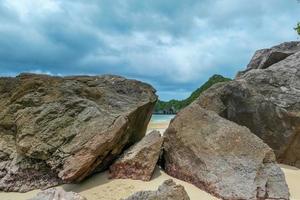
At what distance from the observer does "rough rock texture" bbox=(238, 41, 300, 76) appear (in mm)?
15047

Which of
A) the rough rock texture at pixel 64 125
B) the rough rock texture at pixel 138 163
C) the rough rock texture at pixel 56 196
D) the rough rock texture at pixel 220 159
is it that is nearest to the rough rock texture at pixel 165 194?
the rough rock texture at pixel 56 196

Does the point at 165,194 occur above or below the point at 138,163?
below

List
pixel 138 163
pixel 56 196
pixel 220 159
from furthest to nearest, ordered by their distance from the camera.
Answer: pixel 138 163 → pixel 220 159 → pixel 56 196

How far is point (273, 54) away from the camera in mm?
15320

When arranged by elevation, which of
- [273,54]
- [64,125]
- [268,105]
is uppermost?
[273,54]

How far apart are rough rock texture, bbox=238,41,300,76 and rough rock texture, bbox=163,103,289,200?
20.4ft

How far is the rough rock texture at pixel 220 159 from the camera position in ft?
27.9

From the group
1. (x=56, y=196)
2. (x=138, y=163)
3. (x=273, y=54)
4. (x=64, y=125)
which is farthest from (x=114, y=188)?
(x=273, y=54)

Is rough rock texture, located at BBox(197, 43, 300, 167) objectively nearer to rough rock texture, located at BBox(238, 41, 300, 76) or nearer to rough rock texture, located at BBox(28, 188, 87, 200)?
rough rock texture, located at BBox(238, 41, 300, 76)

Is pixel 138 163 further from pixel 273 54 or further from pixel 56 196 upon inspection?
pixel 273 54

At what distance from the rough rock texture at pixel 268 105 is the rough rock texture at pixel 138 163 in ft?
9.68

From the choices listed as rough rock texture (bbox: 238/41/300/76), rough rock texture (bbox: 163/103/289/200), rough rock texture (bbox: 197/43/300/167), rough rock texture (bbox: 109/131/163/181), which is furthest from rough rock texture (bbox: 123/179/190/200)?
rough rock texture (bbox: 238/41/300/76)

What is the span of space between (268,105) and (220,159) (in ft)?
10.6

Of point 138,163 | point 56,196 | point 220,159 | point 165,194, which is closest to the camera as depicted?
point 165,194
